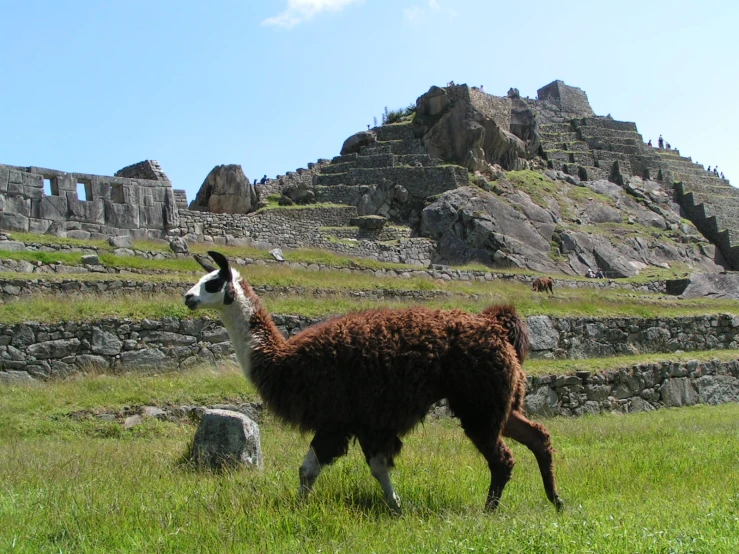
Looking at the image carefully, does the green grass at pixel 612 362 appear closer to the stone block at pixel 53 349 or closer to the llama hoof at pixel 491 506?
the llama hoof at pixel 491 506

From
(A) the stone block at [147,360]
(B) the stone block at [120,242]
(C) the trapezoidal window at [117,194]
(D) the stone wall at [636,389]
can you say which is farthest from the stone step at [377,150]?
(A) the stone block at [147,360]

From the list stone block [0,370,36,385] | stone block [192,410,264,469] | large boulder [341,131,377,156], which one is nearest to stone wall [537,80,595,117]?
large boulder [341,131,377,156]

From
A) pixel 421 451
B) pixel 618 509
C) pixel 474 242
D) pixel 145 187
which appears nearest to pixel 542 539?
pixel 618 509

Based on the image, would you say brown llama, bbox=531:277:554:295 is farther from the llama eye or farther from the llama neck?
the llama eye

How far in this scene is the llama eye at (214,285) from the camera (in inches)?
251

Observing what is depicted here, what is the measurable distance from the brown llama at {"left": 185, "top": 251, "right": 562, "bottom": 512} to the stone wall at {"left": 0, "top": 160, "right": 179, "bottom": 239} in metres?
18.1

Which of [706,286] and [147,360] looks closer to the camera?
[147,360]

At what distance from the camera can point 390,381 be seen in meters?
5.96

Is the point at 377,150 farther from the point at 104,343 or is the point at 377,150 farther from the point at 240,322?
the point at 240,322

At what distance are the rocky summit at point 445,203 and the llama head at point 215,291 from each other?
17.6m

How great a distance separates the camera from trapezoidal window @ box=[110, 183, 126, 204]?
24344 mm

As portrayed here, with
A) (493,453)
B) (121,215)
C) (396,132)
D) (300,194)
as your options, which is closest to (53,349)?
(493,453)

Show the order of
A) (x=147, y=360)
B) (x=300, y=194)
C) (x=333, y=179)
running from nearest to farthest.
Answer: (x=147, y=360) → (x=300, y=194) → (x=333, y=179)

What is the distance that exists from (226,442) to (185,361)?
590cm
